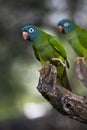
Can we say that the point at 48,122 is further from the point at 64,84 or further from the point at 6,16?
the point at 64,84

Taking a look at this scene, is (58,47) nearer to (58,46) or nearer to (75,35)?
(58,46)

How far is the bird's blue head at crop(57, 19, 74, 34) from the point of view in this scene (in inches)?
107

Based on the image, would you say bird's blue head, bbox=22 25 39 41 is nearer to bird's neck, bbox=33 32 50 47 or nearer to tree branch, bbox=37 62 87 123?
bird's neck, bbox=33 32 50 47

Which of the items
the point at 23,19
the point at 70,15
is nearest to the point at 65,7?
the point at 70,15

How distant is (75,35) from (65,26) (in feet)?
0.52

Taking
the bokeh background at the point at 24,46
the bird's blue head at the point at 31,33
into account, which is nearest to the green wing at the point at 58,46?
the bird's blue head at the point at 31,33

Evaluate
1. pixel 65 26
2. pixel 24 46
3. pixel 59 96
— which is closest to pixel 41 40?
pixel 65 26

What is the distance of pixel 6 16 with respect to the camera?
524 centimetres

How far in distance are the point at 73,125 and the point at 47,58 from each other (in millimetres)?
2604

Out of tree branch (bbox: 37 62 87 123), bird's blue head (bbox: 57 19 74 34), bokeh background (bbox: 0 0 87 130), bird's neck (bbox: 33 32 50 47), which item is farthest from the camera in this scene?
→ bokeh background (bbox: 0 0 87 130)

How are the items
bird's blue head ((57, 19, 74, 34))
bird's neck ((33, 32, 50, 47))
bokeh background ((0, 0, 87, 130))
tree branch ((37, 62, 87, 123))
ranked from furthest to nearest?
bokeh background ((0, 0, 87, 130))
bird's neck ((33, 32, 50, 47))
bird's blue head ((57, 19, 74, 34))
tree branch ((37, 62, 87, 123))

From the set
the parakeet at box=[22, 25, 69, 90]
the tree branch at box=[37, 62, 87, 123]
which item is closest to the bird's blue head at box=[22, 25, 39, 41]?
the parakeet at box=[22, 25, 69, 90]

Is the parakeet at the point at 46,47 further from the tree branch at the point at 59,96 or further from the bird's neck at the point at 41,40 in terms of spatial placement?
the tree branch at the point at 59,96

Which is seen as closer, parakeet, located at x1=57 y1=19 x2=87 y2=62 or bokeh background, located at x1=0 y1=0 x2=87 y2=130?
parakeet, located at x1=57 y1=19 x2=87 y2=62
